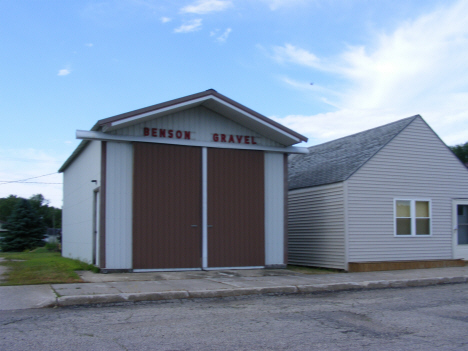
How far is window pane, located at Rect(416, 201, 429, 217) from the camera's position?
56.4 ft

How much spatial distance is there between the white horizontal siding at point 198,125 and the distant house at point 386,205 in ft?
11.3

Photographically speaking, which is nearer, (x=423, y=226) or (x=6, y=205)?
(x=423, y=226)

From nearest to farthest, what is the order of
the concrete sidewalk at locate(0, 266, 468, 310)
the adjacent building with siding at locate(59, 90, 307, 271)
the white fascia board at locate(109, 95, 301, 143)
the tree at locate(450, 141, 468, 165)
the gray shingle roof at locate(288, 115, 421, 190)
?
the concrete sidewalk at locate(0, 266, 468, 310), the white fascia board at locate(109, 95, 301, 143), the adjacent building with siding at locate(59, 90, 307, 271), the gray shingle roof at locate(288, 115, 421, 190), the tree at locate(450, 141, 468, 165)

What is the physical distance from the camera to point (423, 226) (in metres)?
17.2

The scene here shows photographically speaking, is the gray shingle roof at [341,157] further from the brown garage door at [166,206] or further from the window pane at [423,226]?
the brown garage door at [166,206]

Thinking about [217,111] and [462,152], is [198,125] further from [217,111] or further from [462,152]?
[462,152]

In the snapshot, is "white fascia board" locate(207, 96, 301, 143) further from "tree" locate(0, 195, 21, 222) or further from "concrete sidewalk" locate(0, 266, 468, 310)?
"tree" locate(0, 195, 21, 222)

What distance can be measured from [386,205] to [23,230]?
1416 inches

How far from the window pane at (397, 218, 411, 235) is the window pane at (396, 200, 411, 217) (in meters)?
0.17

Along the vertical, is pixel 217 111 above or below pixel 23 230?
above

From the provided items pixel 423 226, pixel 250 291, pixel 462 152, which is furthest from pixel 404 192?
pixel 462 152

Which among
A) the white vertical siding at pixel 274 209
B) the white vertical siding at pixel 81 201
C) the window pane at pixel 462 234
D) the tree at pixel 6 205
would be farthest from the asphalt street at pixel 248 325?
the tree at pixel 6 205

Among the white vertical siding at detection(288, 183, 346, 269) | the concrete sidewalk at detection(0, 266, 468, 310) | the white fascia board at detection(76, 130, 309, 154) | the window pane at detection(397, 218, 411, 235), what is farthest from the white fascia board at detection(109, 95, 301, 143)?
the window pane at detection(397, 218, 411, 235)

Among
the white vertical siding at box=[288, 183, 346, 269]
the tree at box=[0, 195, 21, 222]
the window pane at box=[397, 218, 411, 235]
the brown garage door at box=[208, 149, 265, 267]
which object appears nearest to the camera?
the brown garage door at box=[208, 149, 265, 267]
